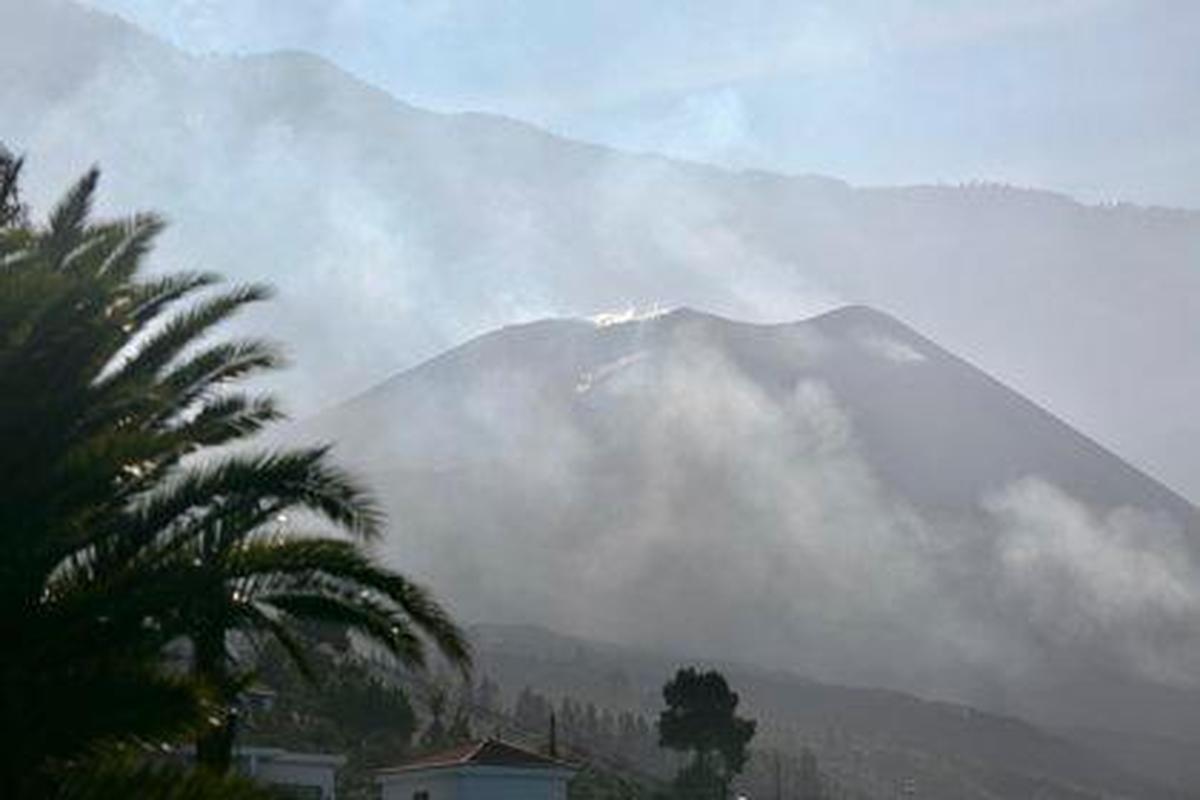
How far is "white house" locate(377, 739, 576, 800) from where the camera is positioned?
46.9 meters

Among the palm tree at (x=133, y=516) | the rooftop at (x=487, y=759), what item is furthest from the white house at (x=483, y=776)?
the palm tree at (x=133, y=516)

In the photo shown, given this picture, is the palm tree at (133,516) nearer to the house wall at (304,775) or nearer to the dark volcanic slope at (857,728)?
the house wall at (304,775)

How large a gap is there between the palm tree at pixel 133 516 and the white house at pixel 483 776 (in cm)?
2892

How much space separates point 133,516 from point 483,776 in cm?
3225

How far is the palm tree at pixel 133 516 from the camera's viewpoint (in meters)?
14.6

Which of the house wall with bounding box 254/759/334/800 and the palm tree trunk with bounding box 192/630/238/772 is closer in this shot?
the palm tree trunk with bounding box 192/630/238/772

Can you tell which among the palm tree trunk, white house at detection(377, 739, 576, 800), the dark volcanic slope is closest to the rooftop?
white house at detection(377, 739, 576, 800)

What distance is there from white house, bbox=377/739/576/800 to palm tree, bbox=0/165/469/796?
94.9 feet

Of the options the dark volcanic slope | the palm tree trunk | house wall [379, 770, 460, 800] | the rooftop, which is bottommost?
the palm tree trunk

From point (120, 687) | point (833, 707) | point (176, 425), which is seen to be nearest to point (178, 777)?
point (120, 687)

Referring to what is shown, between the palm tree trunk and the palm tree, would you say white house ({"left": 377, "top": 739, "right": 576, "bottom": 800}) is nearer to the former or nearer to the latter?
the palm tree trunk

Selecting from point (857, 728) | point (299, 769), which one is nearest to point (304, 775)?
point (299, 769)

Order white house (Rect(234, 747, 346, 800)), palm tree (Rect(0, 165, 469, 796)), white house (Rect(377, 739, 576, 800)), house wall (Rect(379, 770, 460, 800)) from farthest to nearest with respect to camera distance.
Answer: house wall (Rect(379, 770, 460, 800)) < white house (Rect(377, 739, 576, 800)) < white house (Rect(234, 747, 346, 800)) < palm tree (Rect(0, 165, 469, 796))

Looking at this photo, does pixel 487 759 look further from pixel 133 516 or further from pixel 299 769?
pixel 133 516
